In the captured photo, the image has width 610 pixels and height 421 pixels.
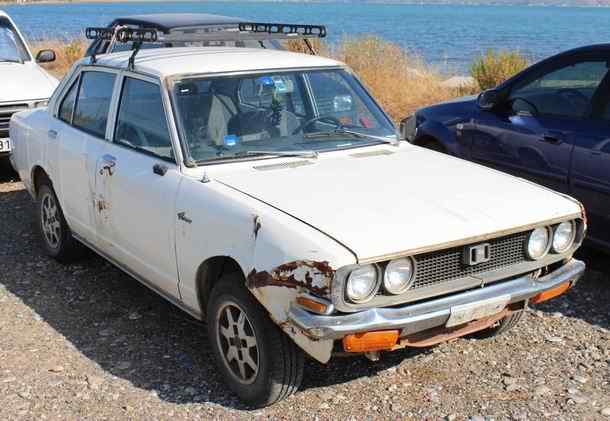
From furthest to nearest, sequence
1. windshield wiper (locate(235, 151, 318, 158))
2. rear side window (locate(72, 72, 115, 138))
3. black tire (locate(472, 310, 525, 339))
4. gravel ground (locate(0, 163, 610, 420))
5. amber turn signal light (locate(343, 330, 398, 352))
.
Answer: rear side window (locate(72, 72, 115, 138)) < black tire (locate(472, 310, 525, 339)) < windshield wiper (locate(235, 151, 318, 158)) < gravel ground (locate(0, 163, 610, 420)) < amber turn signal light (locate(343, 330, 398, 352))

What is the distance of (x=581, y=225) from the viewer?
453cm

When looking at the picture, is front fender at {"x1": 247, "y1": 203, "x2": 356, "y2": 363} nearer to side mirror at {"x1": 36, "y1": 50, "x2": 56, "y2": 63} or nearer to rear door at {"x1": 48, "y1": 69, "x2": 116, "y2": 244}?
rear door at {"x1": 48, "y1": 69, "x2": 116, "y2": 244}

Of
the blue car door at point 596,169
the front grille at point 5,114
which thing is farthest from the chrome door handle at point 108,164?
the front grille at point 5,114

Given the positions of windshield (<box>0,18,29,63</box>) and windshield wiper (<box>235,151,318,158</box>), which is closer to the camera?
windshield wiper (<box>235,151,318,158</box>)

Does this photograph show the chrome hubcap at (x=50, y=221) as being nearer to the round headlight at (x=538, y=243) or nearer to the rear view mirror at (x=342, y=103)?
the rear view mirror at (x=342, y=103)

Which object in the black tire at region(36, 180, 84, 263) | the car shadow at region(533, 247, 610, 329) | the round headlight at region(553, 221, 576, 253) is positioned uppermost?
the round headlight at region(553, 221, 576, 253)

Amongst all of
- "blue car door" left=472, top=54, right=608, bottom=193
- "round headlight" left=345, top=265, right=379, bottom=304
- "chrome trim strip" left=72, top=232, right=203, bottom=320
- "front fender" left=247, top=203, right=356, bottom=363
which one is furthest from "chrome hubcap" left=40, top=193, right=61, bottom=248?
"blue car door" left=472, top=54, right=608, bottom=193

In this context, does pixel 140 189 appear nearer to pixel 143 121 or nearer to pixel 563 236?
pixel 143 121

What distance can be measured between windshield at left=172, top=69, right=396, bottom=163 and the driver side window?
5.03ft

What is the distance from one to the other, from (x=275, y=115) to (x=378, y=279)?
5.60 ft

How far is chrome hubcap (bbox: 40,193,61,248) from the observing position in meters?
6.26

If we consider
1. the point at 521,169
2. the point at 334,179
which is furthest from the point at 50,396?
the point at 521,169

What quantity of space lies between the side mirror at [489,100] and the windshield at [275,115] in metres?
1.51

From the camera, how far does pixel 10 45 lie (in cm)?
1036
